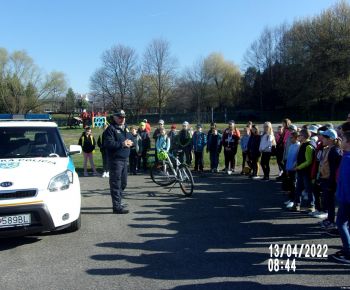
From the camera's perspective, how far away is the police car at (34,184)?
5.60 m

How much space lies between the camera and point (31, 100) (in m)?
79.0

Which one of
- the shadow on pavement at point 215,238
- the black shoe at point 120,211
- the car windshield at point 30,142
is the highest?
the car windshield at point 30,142

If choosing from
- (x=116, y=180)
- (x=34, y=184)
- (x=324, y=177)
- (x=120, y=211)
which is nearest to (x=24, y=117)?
(x=116, y=180)

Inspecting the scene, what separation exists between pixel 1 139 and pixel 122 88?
71065 millimetres

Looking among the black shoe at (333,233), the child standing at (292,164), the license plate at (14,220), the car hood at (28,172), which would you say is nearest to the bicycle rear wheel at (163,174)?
the child standing at (292,164)

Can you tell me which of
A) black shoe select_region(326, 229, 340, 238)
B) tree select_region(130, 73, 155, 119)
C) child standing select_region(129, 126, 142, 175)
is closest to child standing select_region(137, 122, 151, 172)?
child standing select_region(129, 126, 142, 175)

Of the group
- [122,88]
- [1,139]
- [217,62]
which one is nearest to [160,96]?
[122,88]

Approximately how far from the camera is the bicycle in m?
9.99

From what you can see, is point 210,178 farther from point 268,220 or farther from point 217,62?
point 217,62

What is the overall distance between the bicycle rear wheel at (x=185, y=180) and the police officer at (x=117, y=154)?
83.9 inches

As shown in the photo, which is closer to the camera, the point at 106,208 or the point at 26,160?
the point at 26,160

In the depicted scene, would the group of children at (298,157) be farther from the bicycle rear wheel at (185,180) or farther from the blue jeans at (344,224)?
the bicycle rear wheel at (185,180)

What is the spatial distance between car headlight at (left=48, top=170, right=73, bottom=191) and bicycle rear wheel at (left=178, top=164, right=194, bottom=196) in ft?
13.1

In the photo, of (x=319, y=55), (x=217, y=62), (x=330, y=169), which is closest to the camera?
(x=330, y=169)
